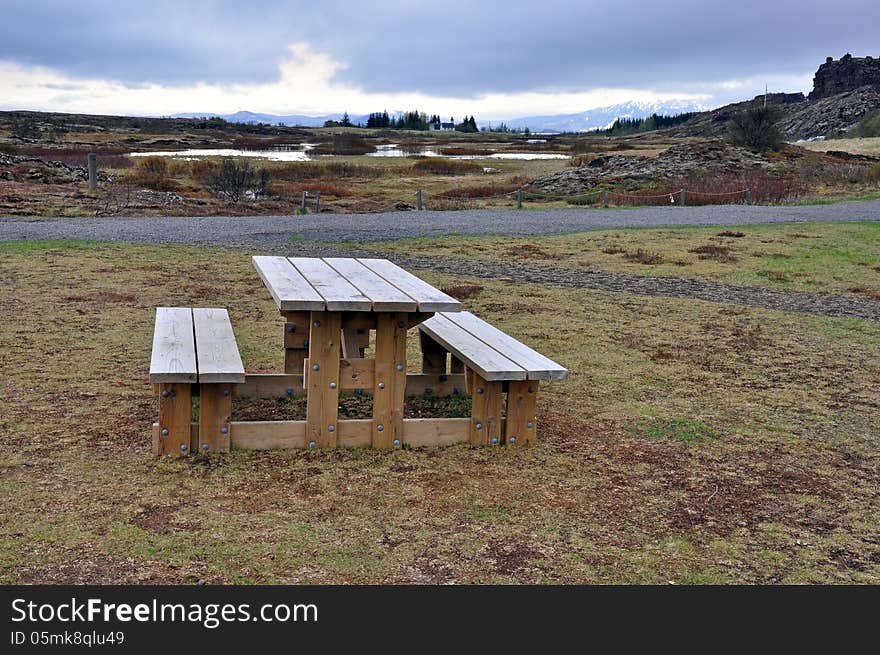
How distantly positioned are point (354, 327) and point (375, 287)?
0.91 ft

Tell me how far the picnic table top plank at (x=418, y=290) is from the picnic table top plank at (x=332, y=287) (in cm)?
25

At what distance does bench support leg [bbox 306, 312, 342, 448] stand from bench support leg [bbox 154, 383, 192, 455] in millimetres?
575

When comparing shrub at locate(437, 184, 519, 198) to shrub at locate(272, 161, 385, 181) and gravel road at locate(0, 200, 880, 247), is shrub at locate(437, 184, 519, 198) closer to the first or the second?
gravel road at locate(0, 200, 880, 247)

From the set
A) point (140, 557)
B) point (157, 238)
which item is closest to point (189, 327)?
point (140, 557)

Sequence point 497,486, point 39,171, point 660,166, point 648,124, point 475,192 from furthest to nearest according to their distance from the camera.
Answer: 1. point 648,124
2. point 660,166
3. point 475,192
4. point 39,171
5. point 497,486

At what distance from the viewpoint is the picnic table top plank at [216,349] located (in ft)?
13.9

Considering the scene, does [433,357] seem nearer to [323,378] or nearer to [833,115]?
[323,378]

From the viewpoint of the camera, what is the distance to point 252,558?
3.31 m

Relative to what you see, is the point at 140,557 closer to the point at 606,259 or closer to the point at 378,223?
the point at 606,259

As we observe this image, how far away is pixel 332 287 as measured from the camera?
458 cm

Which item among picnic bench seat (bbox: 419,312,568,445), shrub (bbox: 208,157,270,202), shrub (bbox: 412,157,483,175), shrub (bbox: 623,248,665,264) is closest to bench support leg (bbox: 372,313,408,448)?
picnic bench seat (bbox: 419,312,568,445)

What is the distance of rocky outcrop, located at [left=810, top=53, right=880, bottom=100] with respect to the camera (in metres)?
112

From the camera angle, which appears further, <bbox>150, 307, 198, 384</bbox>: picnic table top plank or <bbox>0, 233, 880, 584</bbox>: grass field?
<bbox>150, 307, 198, 384</bbox>: picnic table top plank

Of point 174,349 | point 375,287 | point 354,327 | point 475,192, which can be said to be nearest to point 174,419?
point 174,349
